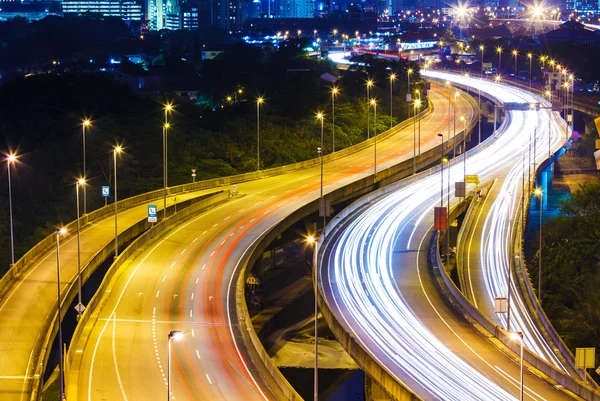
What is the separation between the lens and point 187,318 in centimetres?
5175

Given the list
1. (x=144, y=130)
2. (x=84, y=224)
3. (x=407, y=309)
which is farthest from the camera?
(x=144, y=130)

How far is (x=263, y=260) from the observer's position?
79750 mm

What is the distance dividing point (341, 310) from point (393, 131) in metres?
69.0

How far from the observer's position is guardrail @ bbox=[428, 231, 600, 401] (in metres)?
40.7

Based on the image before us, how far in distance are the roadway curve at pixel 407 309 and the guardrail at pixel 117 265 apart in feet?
35.2

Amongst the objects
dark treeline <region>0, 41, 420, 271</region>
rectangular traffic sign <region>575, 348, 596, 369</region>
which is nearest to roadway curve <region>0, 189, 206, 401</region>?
dark treeline <region>0, 41, 420, 271</region>

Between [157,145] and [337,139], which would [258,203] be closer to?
[157,145]

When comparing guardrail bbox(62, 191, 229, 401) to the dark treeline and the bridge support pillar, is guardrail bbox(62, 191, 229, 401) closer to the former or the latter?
the dark treeline

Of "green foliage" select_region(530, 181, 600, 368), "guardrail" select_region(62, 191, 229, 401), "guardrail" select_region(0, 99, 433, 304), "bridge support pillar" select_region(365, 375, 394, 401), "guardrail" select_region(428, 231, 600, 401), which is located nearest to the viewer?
"guardrail" select_region(428, 231, 600, 401)

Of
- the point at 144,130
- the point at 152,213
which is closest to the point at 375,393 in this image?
the point at 152,213

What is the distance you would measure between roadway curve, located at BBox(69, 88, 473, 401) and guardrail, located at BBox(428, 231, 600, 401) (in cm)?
1107

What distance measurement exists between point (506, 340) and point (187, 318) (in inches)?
609

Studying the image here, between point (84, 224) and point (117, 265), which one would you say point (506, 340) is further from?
point (84, 224)

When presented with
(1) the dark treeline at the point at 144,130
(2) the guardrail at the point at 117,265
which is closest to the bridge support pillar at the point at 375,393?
(2) the guardrail at the point at 117,265
